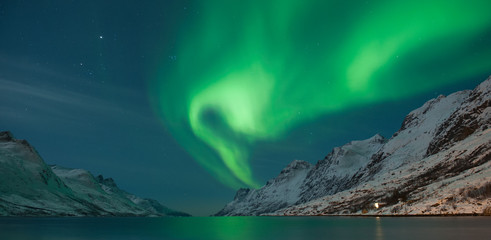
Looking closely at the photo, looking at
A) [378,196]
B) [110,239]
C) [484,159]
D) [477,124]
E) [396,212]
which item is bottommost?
[110,239]

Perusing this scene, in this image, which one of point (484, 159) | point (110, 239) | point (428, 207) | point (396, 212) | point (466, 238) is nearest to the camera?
point (466, 238)

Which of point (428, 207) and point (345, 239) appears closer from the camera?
point (345, 239)

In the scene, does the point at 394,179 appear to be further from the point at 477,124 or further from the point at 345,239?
the point at 345,239

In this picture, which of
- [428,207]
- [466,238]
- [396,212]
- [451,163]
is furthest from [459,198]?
[466,238]

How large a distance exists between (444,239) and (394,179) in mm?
172976

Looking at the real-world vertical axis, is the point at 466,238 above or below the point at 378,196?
below

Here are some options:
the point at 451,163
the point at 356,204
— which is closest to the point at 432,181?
the point at 451,163

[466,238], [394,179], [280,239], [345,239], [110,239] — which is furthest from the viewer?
[394,179]

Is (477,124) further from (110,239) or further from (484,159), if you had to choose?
(110,239)

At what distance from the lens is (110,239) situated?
47.4 metres

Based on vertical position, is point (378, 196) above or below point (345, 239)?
above

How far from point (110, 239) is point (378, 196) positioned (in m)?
154

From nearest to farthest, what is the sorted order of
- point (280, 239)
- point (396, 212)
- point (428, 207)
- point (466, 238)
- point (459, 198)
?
point (466, 238)
point (280, 239)
point (459, 198)
point (428, 207)
point (396, 212)

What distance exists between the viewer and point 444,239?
33.3m
